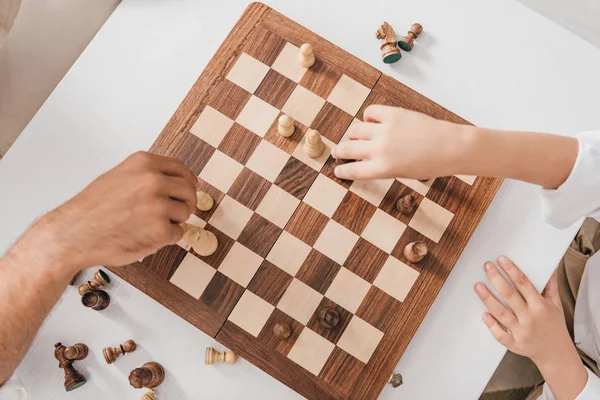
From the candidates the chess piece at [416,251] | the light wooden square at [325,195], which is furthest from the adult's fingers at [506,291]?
the light wooden square at [325,195]

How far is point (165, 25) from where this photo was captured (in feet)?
5.00

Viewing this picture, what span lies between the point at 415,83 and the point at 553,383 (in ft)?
2.99

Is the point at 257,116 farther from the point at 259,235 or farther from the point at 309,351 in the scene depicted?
the point at 309,351

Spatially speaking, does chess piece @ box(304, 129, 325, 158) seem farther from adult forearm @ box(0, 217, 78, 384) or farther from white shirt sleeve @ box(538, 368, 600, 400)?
white shirt sleeve @ box(538, 368, 600, 400)

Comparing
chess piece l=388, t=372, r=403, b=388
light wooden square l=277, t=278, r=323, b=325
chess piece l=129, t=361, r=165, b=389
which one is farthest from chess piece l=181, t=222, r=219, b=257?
chess piece l=388, t=372, r=403, b=388

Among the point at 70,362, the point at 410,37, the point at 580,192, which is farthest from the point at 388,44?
the point at 70,362

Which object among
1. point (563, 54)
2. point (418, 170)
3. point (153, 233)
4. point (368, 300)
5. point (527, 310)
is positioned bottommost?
point (153, 233)

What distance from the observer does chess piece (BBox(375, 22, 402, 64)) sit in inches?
57.5

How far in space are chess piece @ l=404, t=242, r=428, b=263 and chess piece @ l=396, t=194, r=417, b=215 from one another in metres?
0.09

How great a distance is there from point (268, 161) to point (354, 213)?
0.27 metres

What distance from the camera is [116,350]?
1.37 meters

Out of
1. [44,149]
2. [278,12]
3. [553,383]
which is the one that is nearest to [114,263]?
[44,149]

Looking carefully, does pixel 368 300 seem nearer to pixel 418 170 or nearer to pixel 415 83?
pixel 418 170

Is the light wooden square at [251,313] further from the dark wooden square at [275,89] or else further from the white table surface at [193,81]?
the dark wooden square at [275,89]
